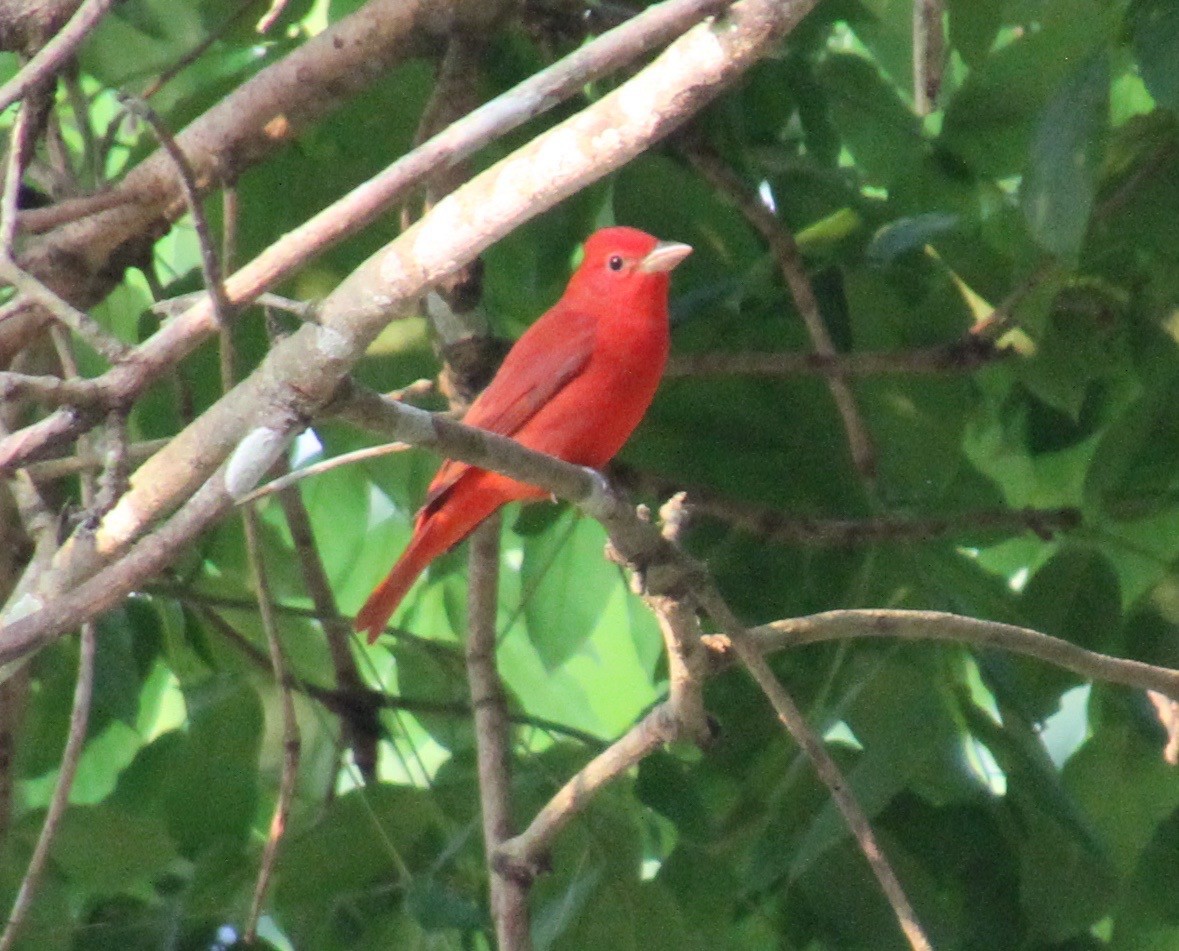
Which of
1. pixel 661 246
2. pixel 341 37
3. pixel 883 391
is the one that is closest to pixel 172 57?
pixel 341 37

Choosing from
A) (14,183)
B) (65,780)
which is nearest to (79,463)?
(65,780)

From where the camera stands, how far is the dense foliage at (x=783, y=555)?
126 inches

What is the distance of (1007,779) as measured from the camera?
3117 millimetres

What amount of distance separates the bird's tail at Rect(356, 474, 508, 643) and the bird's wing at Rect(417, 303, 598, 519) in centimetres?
3

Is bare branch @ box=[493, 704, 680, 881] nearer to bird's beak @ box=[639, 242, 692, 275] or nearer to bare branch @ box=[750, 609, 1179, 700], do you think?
bare branch @ box=[750, 609, 1179, 700]

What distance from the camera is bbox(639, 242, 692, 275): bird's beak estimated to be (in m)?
3.89

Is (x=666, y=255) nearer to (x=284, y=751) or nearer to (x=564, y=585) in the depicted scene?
(x=564, y=585)

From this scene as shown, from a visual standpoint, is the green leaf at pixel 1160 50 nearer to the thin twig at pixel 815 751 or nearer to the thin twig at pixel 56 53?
the thin twig at pixel 815 751

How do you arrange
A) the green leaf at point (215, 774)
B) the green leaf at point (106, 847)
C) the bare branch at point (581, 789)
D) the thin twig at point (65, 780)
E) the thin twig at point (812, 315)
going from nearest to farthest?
the bare branch at point (581, 789)
the thin twig at point (65, 780)
the green leaf at point (106, 847)
the green leaf at point (215, 774)
the thin twig at point (812, 315)

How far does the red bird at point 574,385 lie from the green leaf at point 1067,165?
1051mm

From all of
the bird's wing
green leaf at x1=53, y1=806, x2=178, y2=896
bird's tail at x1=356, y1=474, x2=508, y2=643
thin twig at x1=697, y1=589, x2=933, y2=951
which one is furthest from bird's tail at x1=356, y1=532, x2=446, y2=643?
thin twig at x1=697, y1=589, x2=933, y2=951

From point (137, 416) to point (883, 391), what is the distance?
5.44ft

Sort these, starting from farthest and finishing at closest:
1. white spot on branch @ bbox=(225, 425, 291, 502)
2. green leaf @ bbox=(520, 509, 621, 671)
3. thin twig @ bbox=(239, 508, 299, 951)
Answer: green leaf @ bbox=(520, 509, 621, 671) < thin twig @ bbox=(239, 508, 299, 951) < white spot on branch @ bbox=(225, 425, 291, 502)

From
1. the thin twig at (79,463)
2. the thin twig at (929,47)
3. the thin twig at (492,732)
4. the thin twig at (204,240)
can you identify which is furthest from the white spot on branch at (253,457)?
the thin twig at (929,47)
